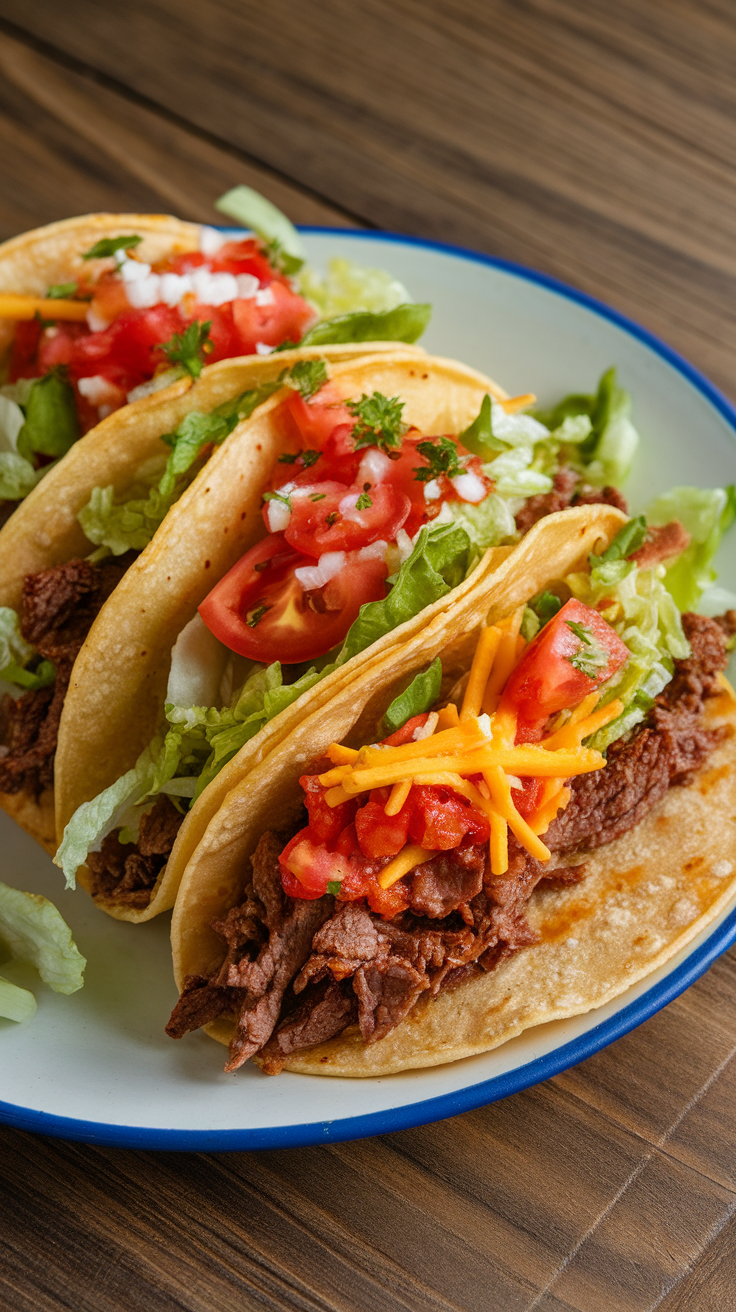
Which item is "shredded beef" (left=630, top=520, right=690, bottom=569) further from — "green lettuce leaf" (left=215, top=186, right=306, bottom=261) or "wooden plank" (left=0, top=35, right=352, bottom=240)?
"wooden plank" (left=0, top=35, right=352, bottom=240)

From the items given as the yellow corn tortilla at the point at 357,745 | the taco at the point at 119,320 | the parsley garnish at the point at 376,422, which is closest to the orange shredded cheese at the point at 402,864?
the yellow corn tortilla at the point at 357,745

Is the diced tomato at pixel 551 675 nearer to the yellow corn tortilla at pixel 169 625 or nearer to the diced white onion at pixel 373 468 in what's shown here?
the yellow corn tortilla at pixel 169 625

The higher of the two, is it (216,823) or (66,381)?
(66,381)

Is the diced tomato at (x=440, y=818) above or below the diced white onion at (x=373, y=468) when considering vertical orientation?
below

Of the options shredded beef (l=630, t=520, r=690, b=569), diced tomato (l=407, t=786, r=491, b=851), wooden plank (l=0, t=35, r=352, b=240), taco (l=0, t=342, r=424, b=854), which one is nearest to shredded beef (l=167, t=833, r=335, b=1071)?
diced tomato (l=407, t=786, r=491, b=851)

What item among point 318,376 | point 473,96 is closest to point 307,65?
point 473,96

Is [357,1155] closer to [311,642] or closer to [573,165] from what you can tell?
[311,642]

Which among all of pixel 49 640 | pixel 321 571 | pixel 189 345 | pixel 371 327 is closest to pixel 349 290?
pixel 371 327
